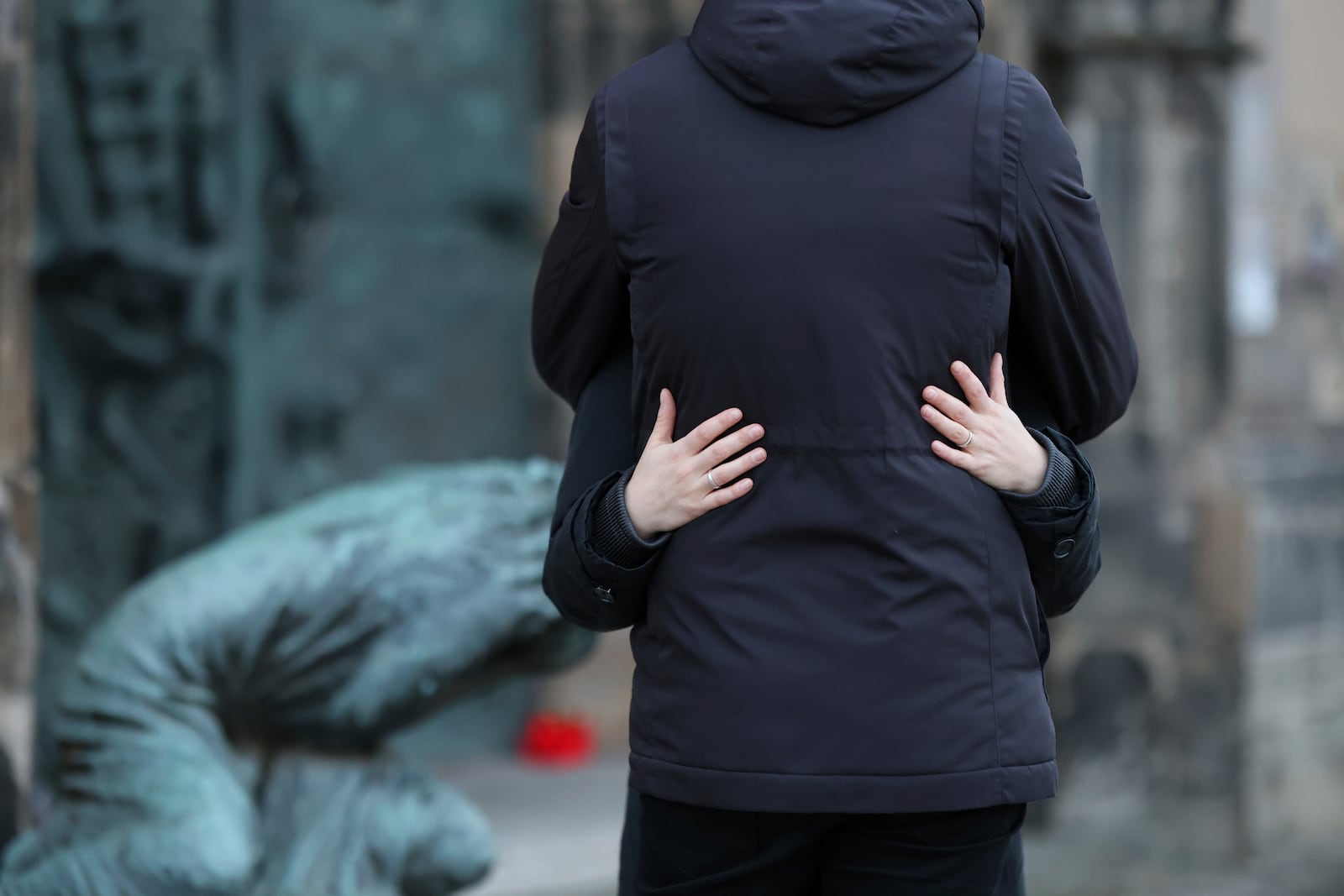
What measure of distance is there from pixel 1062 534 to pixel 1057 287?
0.70 ft

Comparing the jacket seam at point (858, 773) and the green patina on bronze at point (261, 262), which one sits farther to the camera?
the green patina on bronze at point (261, 262)

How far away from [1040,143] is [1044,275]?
0.11m

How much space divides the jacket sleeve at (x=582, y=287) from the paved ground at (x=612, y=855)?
2.66 meters

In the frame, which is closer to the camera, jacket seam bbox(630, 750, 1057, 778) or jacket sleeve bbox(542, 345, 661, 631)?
jacket seam bbox(630, 750, 1057, 778)

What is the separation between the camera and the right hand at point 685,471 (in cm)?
153

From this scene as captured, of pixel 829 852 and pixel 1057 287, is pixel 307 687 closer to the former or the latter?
pixel 829 852

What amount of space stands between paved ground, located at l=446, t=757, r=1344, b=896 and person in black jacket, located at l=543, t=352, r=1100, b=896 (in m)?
2.63

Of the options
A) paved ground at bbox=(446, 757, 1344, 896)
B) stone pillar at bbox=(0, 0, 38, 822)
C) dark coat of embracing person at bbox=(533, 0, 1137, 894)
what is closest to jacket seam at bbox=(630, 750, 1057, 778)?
dark coat of embracing person at bbox=(533, 0, 1137, 894)

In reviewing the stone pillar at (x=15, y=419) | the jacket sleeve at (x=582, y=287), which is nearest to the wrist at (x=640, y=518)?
the jacket sleeve at (x=582, y=287)

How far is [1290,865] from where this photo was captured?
17.3ft

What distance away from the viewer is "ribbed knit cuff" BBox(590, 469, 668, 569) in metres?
1.58

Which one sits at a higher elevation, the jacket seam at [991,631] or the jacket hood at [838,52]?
the jacket hood at [838,52]

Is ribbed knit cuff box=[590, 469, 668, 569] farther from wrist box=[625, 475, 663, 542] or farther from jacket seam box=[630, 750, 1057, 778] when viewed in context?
jacket seam box=[630, 750, 1057, 778]

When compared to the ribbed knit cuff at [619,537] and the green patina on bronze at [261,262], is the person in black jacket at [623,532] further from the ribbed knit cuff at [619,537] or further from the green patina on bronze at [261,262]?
the green patina on bronze at [261,262]
